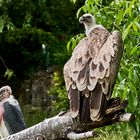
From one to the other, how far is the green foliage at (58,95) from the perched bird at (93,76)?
281 inches

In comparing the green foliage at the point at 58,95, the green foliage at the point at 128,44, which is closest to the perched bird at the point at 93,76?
the green foliage at the point at 128,44

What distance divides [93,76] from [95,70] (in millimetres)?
36

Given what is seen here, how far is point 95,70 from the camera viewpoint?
10.6ft

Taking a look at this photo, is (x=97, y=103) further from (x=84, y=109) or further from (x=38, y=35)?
(x=38, y=35)

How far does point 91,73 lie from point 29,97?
9.21m

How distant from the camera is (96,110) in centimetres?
317

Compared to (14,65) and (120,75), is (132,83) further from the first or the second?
(14,65)

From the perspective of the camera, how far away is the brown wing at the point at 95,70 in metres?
3.22

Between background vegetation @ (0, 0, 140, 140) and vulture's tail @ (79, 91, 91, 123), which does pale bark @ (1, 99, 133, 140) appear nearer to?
vulture's tail @ (79, 91, 91, 123)

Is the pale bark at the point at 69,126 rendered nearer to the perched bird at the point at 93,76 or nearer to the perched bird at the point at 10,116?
the perched bird at the point at 93,76

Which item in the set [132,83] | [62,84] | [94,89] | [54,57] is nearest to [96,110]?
[94,89]

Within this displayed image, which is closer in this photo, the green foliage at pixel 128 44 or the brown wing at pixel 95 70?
the brown wing at pixel 95 70

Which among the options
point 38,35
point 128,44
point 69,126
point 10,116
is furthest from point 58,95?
point 69,126

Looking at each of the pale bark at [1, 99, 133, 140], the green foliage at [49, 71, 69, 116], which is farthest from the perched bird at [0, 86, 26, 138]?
the green foliage at [49, 71, 69, 116]
